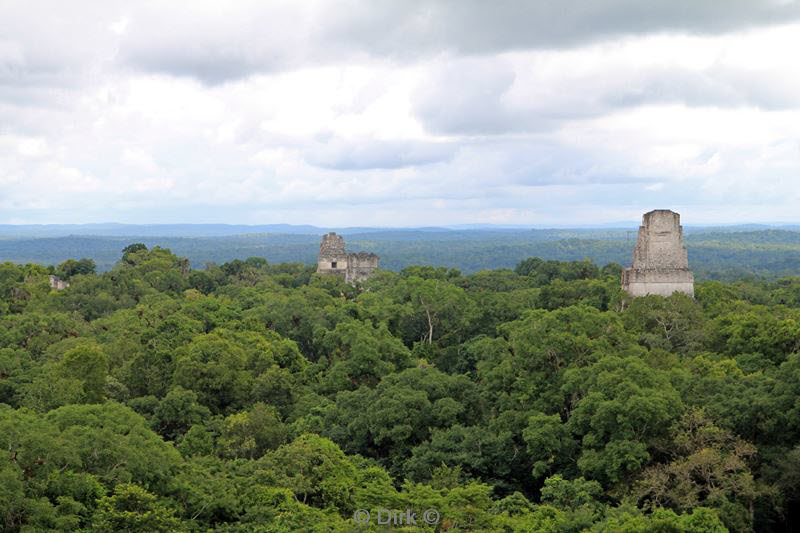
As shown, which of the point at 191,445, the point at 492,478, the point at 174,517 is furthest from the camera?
the point at 191,445

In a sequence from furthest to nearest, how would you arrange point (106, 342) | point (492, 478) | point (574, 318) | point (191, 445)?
point (106, 342)
point (574, 318)
point (191, 445)
point (492, 478)

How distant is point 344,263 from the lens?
2697 inches

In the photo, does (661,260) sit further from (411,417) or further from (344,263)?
(344,263)

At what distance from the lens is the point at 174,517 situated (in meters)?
20.9

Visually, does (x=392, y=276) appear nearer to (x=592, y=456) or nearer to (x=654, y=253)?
(x=654, y=253)

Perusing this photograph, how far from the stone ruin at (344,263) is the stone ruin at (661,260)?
28.3 meters

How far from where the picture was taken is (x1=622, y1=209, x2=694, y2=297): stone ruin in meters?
42.2

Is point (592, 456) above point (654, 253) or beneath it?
beneath

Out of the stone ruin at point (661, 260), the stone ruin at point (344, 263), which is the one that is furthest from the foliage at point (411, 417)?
the stone ruin at point (344, 263)

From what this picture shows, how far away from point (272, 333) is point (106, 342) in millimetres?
7612

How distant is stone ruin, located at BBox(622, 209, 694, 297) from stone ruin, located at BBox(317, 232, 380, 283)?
28331 millimetres

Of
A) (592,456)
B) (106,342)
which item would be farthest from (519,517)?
(106,342)

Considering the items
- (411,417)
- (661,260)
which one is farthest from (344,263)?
(411,417)

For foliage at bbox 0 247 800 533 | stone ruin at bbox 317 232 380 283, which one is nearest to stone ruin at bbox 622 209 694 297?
foliage at bbox 0 247 800 533
